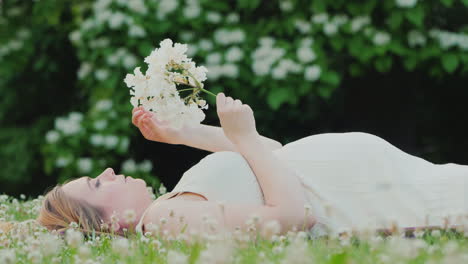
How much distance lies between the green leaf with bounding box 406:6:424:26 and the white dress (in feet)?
8.50

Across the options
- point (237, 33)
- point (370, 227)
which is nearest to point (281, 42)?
point (237, 33)

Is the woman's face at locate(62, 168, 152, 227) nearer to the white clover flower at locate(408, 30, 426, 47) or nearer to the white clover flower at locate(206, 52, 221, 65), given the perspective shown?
the white clover flower at locate(206, 52, 221, 65)

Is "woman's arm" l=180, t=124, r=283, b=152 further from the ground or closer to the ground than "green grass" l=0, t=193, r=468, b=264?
further from the ground

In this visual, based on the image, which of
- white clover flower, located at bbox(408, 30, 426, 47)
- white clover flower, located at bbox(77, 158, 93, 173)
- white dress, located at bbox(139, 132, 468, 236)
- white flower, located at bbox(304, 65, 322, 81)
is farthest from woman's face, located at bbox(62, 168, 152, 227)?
white clover flower, located at bbox(408, 30, 426, 47)

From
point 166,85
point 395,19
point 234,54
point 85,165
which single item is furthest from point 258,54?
point 166,85

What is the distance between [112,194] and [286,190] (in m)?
0.65

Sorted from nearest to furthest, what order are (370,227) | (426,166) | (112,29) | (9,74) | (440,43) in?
(370,227), (426,166), (440,43), (112,29), (9,74)

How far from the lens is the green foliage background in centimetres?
539

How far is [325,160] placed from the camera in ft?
8.89

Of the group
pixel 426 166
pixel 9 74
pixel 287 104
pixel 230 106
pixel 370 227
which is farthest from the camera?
pixel 9 74

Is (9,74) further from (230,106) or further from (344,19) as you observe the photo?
(230,106)

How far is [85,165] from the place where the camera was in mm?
5672

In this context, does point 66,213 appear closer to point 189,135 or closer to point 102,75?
point 189,135

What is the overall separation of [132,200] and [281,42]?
297 centimetres
